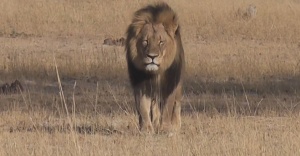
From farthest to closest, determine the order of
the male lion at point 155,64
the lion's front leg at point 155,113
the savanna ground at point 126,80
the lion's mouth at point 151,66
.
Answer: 1. the lion's front leg at point 155,113
2. the male lion at point 155,64
3. the lion's mouth at point 151,66
4. the savanna ground at point 126,80

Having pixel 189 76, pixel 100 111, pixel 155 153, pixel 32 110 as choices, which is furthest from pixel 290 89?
pixel 155 153

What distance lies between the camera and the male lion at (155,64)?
8.50 meters

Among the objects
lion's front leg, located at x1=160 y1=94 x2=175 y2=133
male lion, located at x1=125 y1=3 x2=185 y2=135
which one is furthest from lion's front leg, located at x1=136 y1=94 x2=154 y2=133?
lion's front leg, located at x1=160 y1=94 x2=175 y2=133

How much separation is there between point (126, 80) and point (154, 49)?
5.58 meters

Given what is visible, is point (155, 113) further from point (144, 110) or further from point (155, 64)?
point (155, 64)

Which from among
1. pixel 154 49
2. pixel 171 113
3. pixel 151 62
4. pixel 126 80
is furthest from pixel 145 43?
pixel 126 80

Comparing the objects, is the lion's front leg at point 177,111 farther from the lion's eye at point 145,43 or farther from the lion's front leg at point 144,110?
the lion's eye at point 145,43

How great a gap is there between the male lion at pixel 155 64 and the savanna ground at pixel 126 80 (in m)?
0.22

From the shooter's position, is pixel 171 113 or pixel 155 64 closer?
pixel 155 64

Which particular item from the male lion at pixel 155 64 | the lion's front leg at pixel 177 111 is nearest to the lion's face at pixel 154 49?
the male lion at pixel 155 64

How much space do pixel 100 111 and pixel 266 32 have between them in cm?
1104

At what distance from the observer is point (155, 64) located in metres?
8.43

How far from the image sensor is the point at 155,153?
706 centimetres

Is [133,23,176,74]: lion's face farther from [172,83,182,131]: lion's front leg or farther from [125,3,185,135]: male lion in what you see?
[172,83,182,131]: lion's front leg
